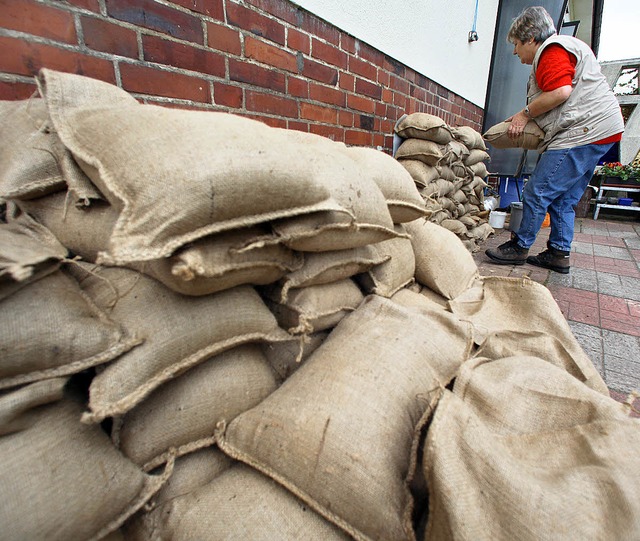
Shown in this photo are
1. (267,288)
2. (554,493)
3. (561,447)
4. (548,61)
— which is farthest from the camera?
(548,61)

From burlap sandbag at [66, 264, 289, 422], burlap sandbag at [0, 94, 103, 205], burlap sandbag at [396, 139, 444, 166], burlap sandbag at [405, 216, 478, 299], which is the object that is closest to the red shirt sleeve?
burlap sandbag at [396, 139, 444, 166]

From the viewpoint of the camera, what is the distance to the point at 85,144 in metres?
0.70

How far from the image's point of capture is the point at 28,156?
2.47ft

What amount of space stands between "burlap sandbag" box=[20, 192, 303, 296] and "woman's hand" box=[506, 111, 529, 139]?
283cm

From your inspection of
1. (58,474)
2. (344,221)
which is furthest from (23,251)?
(344,221)

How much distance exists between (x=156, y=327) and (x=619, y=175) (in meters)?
7.47

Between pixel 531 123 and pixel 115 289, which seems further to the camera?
pixel 531 123

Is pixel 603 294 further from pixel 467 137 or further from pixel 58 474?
pixel 58 474

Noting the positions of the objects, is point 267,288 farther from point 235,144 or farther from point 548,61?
point 548,61

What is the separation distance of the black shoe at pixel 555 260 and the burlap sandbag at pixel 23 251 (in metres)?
3.29

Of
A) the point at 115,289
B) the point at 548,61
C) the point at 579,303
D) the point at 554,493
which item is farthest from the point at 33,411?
the point at 548,61

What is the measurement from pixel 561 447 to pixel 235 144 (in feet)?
2.85

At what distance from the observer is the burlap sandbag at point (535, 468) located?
1.69 feet

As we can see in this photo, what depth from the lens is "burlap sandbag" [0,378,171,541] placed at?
1.71 feet
